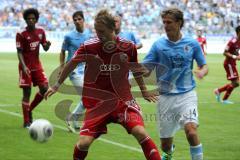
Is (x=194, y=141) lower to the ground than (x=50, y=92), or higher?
lower

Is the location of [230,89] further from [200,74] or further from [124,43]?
[124,43]

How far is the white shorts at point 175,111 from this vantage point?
8.29 m

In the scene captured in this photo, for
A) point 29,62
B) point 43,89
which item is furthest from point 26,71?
point 43,89

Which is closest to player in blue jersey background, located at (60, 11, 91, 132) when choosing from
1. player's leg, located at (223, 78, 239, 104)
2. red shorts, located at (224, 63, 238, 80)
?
red shorts, located at (224, 63, 238, 80)

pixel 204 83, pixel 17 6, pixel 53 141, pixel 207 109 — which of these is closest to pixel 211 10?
pixel 17 6

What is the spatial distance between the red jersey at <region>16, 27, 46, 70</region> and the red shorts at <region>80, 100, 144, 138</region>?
5353 millimetres

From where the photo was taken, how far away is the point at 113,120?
757 centimetres

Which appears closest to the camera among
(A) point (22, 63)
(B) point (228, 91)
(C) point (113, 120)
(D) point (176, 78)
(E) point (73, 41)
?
(C) point (113, 120)

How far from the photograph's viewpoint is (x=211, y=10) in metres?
54.6

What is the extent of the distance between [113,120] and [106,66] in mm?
653

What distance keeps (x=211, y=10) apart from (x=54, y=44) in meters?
16.9

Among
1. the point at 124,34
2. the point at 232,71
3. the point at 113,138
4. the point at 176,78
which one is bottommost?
the point at 232,71

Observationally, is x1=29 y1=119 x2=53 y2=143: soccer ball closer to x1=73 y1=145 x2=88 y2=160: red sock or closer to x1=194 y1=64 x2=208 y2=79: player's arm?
x1=73 y1=145 x2=88 y2=160: red sock

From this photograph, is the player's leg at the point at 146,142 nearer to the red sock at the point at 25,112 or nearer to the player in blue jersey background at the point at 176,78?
the player in blue jersey background at the point at 176,78
